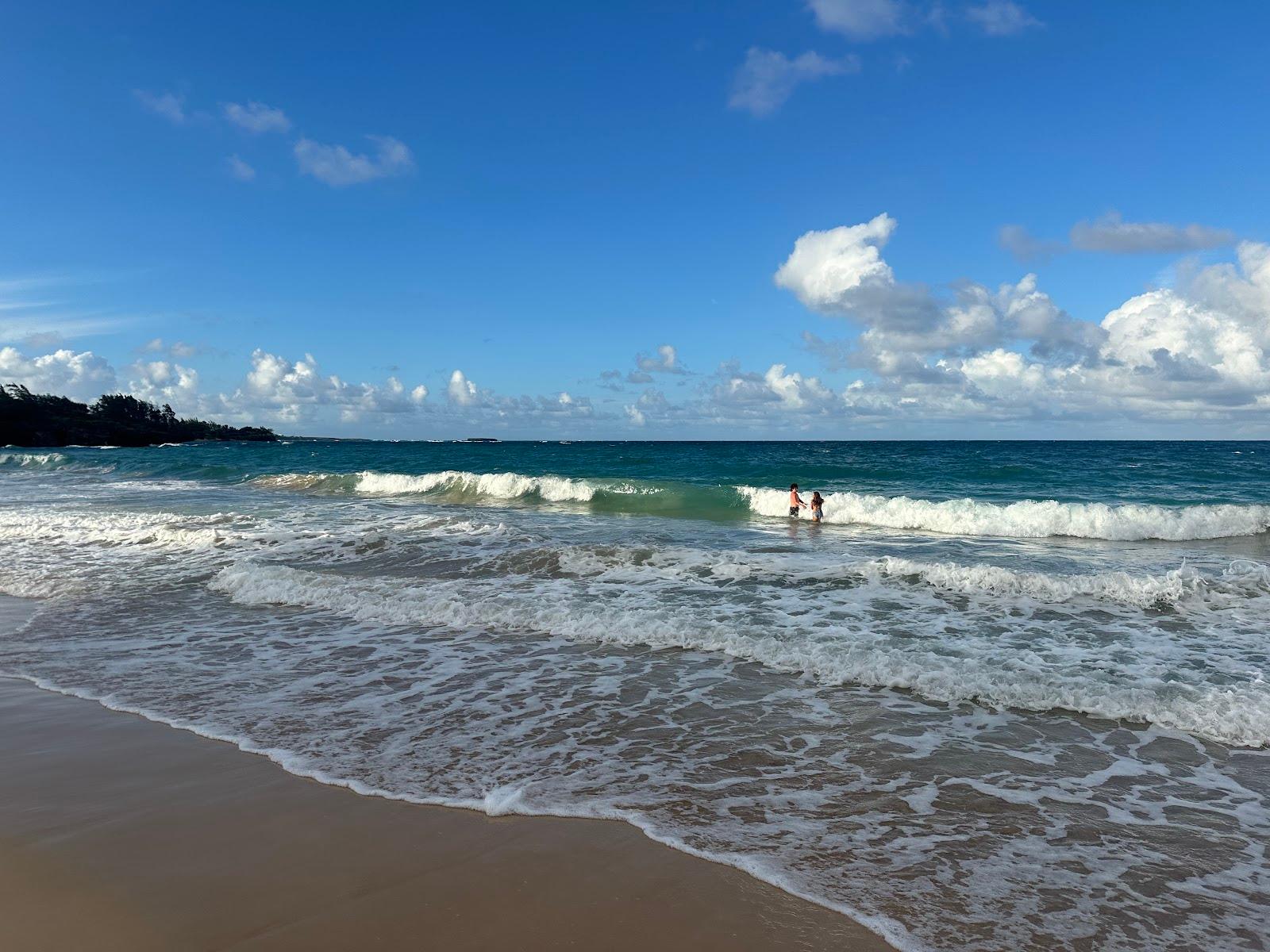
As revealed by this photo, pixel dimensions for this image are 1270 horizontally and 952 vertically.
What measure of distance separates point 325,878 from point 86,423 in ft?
410

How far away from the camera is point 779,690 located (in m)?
6.82

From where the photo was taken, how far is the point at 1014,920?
135 inches

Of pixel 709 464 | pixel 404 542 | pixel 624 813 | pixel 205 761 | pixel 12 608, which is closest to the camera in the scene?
pixel 624 813

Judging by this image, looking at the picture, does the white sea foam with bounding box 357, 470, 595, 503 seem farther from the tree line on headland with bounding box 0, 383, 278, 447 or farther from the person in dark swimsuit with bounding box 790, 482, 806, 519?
the tree line on headland with bounding box 0, 383, 278, 447

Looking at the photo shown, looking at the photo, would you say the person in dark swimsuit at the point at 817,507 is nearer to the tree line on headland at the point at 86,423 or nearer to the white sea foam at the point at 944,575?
the white sea foam at the point at 944,575

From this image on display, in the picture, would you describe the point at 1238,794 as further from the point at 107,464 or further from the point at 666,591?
the point at 107,464

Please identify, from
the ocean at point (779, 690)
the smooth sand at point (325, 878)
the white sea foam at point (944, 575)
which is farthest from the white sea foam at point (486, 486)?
the smooth sand at point (325, 878)

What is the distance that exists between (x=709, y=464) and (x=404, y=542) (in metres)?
37.4

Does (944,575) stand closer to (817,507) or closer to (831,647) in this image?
(831,647)

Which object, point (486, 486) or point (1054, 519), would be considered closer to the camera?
point (1054, 519)

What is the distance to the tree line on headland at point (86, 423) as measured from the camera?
94.6 m

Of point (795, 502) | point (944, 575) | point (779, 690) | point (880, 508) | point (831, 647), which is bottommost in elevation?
point (779, 690)

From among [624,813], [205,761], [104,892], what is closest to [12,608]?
[205,761]

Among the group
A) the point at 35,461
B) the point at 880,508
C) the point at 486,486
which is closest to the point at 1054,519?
the point at 880,508
